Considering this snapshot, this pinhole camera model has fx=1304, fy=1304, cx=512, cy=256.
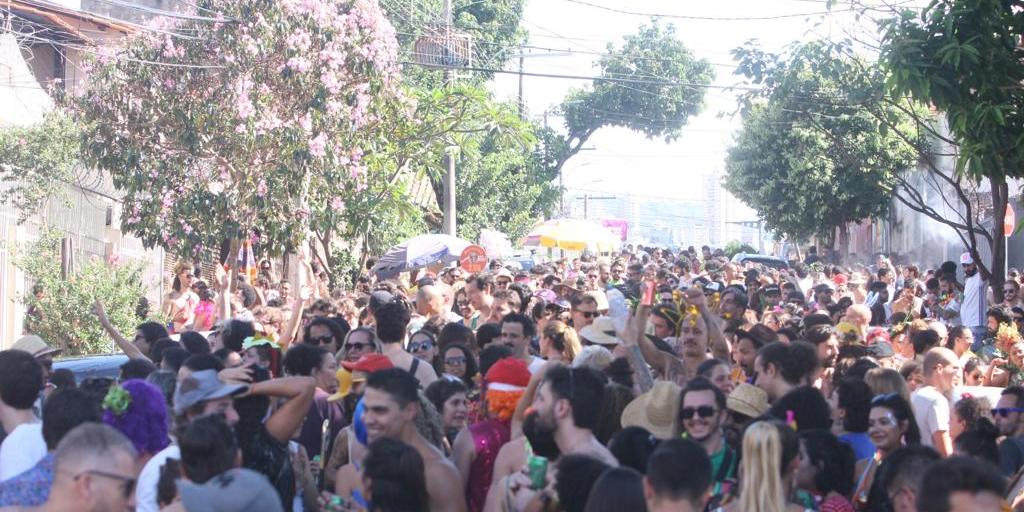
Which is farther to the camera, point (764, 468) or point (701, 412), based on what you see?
point (701, 412)

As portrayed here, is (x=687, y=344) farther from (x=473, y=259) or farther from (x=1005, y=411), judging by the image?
(x=473, y=259)

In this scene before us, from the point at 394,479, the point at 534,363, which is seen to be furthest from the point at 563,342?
the point at 394,479

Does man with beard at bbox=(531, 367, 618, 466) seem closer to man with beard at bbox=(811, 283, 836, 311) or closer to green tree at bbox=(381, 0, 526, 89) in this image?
man with beard at bbox=(811, 283, 836, 311)

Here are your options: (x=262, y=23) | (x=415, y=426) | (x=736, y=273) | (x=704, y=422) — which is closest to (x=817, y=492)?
(x=704, y=422)

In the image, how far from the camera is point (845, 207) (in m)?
36.2

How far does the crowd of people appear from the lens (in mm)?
4637

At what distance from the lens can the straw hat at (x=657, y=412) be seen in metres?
6.44

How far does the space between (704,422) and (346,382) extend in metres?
2.27

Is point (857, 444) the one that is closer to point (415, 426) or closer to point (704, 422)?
point (704, 422)

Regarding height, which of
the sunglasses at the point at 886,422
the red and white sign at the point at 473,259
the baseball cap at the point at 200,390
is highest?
the red and white sign at the point at 473,259

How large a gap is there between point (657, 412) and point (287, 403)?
182 centimetres

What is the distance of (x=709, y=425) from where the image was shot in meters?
5.94

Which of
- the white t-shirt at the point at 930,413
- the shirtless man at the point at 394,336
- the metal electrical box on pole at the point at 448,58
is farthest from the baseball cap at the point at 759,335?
the metal electrical box on pole at the point at 448,58

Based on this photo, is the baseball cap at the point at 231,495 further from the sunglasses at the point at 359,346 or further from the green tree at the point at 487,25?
the green tree at the point at 487,25
